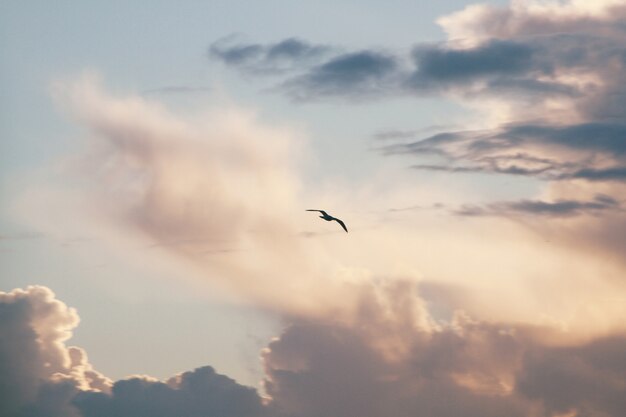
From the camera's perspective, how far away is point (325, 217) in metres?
165
